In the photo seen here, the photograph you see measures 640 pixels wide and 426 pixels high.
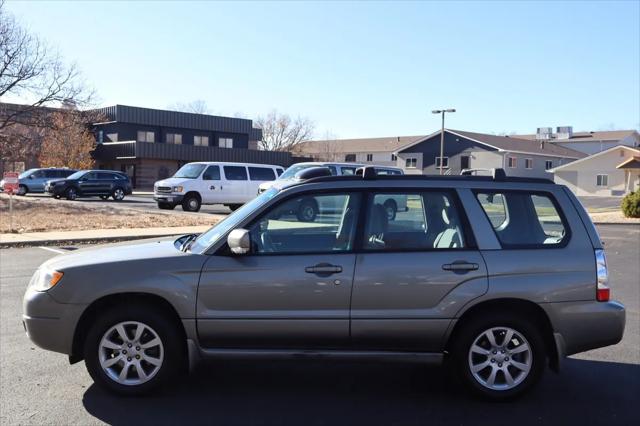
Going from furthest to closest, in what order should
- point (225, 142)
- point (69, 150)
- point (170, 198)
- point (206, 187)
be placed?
point (225, 142), point (69, 150), point (206, 187), point (170, 198)

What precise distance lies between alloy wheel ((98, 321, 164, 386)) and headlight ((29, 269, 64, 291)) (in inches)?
22.0

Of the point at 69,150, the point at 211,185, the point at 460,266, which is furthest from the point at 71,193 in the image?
the point at 460,266

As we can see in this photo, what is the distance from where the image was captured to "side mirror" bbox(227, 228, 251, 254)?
4.13 m

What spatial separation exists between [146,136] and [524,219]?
172ft

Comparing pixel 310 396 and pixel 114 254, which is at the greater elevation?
pixel 114 254

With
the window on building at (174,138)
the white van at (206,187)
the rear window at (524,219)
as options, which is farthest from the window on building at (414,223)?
the window on building at (174,138)

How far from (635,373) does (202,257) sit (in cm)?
398

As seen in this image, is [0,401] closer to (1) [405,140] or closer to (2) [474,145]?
(2) [474,145]

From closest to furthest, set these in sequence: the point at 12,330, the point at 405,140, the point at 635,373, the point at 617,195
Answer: the point at 635,373, the point at 12,330, the point at 617,195, the point at 405,140

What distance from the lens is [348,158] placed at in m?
84.4

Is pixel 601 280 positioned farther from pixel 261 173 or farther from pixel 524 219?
pixel 261 173

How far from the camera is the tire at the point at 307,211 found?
15.1ft

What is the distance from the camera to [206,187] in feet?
74.9

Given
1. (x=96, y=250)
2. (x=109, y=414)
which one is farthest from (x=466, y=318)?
(x=96, y=250)
